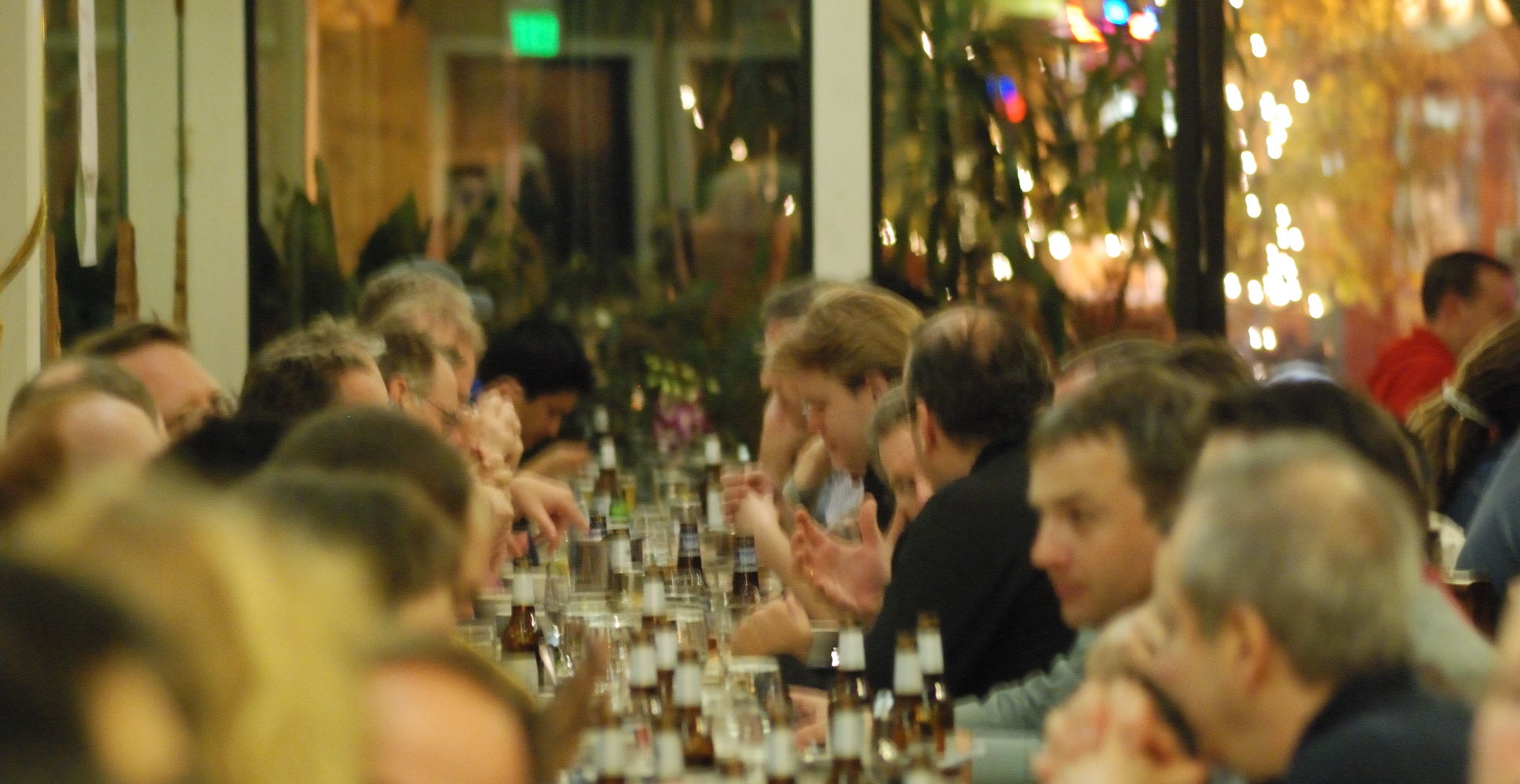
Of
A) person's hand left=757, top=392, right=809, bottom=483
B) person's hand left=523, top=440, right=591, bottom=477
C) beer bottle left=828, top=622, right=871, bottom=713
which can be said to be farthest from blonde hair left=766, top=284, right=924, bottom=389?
person's hand left=523, top=440, right=591, bottom=477

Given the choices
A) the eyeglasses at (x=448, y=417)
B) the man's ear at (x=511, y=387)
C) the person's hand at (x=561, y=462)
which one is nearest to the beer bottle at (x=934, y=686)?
the eyeglasses at (x=448, y=417)

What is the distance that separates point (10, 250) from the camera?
14.5 feet

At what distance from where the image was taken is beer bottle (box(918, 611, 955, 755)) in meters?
2.74

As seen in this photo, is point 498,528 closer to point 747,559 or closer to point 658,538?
point 747,559

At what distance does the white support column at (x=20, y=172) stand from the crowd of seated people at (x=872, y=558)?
0.44 meters

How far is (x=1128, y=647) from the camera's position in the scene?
1.84 m

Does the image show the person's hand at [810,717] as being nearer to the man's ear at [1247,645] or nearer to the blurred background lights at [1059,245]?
the man's ear at [1247,645]

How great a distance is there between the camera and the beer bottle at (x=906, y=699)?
2.63m

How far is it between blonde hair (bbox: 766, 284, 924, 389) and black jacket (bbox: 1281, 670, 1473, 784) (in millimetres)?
2596

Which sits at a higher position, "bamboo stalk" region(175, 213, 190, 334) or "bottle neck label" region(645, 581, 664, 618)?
"bamboo stalk" region(175, 213, 190, 334)

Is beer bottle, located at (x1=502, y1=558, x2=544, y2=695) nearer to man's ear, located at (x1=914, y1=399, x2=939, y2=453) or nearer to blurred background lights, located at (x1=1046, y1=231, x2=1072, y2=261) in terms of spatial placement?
man's ear, located at (x1=914, y1=399, x2=939, y2=453)

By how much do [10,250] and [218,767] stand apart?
399cm

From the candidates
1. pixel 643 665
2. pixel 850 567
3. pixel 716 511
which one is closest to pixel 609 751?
pixel 643 665

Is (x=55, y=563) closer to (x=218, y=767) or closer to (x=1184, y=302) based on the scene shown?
(x=218, y=767)
